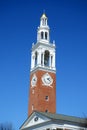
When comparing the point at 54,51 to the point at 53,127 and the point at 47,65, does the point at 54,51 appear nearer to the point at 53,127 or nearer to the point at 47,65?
the point at 47,65

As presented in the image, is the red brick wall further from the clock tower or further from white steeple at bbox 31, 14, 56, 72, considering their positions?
white steeple at bbox 31, 14, 56, 72

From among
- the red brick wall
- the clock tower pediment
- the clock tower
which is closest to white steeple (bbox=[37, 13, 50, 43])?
the clock tower

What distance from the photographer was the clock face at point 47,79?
5795cm

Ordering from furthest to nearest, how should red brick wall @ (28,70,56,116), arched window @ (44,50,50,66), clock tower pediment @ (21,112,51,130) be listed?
1. arched window @ (44,50,50,66)
2. red brick wall @ (28,70,56,116)
3. clock tower pediment @ (21,112,51,130)

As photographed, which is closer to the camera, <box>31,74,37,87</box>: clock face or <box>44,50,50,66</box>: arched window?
<box>31,74,37,87</box>: clock face

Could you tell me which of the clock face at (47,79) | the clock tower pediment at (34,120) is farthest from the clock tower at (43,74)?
the clock tower pediment at (34,120)

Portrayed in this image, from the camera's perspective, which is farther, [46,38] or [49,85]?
[46,38]

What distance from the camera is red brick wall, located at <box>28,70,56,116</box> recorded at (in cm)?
5573

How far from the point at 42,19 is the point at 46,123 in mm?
24899

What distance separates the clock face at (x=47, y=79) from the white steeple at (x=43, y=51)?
1.42 meters

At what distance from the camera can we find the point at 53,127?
45.9m

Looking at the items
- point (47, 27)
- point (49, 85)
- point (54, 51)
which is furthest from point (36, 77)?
point (47, 27)

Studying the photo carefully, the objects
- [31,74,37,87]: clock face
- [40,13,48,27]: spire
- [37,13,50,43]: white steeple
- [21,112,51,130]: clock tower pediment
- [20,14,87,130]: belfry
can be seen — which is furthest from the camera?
[40,13,48,27]: spire

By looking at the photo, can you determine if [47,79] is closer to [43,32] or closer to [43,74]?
[43,74]
